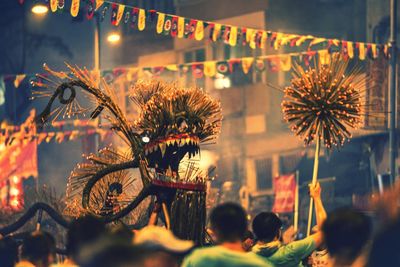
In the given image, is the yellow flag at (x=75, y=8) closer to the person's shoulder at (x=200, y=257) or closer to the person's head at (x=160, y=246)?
the person's shoulder at (x=200, y=257)

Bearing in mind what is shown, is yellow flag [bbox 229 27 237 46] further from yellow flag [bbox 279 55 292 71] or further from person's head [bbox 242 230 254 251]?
person's head [bbox 242 230 254 251]

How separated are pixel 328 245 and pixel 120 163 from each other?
4.82m

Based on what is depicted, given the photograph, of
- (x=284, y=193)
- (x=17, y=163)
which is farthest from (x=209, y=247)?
(x=17, y=163)

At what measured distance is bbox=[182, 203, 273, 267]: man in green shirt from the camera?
7.39 m

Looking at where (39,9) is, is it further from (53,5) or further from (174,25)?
(53,5)

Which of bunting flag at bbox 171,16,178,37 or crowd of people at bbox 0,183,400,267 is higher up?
bunting flag at bbox 171,16,178,37

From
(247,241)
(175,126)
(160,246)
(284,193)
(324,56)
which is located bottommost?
(284,193)

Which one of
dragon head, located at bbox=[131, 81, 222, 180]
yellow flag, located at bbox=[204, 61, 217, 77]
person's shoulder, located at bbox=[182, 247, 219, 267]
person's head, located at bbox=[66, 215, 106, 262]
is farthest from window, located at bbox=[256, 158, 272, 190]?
person's shoulder, located at bbox=[182, 247, 219, 267]

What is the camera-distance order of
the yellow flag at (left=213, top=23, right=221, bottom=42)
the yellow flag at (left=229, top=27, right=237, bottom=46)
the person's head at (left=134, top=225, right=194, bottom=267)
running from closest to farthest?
the person's head at (left=134, top=225, right=194, bottom=267) → the yellow flag at (left=213, top=23, right=221, bottom=42) → the yellow flag at (left=229, top=27, right=237, bottom=46)

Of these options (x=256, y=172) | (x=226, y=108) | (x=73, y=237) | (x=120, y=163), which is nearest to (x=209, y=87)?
(x=226, y=108)

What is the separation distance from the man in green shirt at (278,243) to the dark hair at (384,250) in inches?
113

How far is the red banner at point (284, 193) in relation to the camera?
36.2m

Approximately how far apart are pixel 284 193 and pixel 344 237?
3001cm

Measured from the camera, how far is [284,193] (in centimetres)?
3691
